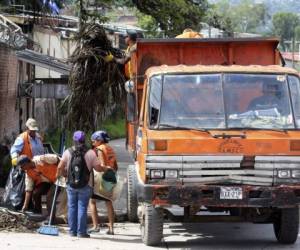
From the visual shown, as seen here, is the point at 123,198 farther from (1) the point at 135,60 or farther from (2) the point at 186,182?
(2) the point at 186,182

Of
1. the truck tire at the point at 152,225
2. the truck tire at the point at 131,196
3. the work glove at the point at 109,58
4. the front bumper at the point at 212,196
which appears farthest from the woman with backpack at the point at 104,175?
the work glove at the point at 109,58

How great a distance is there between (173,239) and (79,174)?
1.75m

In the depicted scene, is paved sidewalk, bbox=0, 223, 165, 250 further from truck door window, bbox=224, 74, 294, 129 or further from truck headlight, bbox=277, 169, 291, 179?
truck door window, bbox=224, 74, 294, 129

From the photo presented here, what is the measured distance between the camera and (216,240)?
11.1 m

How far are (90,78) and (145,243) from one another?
532cm

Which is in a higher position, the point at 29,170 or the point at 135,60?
the point at 135,60

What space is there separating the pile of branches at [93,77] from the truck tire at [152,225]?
4.99 m

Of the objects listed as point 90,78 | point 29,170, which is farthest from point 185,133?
point 90,78

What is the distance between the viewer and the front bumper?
9.45m

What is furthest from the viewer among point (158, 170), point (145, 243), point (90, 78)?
point (90, 78)

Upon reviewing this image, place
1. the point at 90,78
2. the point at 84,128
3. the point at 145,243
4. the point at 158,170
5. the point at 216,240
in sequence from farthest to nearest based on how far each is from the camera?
the point at 84,128, the point at 90,78, the point at 216,240, the point at 145,243, the point at 158,170

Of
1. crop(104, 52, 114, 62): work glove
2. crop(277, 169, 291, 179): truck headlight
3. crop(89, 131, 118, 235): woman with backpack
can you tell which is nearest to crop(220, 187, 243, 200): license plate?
crop(277, 169, 291, 179): truck headlight

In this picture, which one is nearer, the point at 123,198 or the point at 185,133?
the point at 185,133

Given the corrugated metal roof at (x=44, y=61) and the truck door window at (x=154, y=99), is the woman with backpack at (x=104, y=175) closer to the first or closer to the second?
the truck door window at (x=154, y=99)
